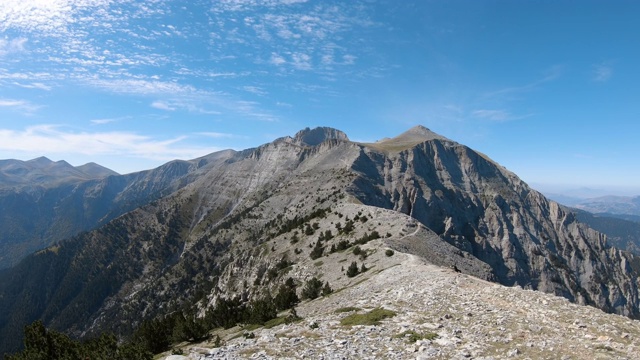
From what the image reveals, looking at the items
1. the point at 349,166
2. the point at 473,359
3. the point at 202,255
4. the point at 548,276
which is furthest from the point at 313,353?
the point at 548,276

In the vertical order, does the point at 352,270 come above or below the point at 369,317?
below

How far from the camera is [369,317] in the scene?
2559 cm

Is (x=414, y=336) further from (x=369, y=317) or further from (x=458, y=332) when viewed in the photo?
(x=369, y=317)

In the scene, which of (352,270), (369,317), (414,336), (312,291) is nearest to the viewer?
(414,336)

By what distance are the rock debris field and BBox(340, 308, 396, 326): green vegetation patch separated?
0.94 feet

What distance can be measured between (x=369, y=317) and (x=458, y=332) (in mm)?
6418

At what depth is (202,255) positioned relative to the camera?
19125cm

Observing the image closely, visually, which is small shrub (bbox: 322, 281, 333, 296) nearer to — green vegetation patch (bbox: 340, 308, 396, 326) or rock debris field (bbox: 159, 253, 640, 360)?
rock debris field (bbox: 159, 253, 640, 360)

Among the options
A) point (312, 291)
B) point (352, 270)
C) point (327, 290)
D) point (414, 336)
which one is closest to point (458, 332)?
point (414, 336)

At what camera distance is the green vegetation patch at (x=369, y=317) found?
24.7 metres

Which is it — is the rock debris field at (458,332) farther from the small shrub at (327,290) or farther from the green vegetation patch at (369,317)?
the small shrub at (327,290)

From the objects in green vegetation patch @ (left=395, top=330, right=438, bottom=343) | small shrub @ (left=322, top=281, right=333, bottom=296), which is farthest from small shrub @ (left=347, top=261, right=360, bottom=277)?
green vegetation patch @ (left=395, top=330, right=438, bottom=343)

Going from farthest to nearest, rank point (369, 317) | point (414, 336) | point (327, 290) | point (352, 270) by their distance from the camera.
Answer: point (352, 270), point (327, 290), point (369, 317), point (414, 336)

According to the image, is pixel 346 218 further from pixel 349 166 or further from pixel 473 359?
pixel 349 166
